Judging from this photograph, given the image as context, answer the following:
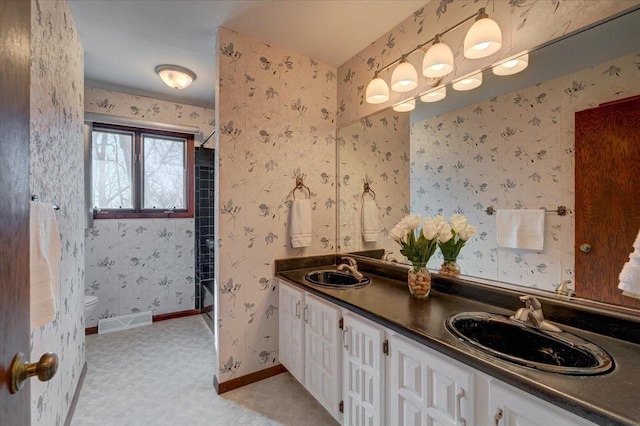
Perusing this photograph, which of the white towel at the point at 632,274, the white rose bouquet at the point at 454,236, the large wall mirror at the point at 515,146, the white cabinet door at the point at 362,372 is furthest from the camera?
the white rose bouquet at the point at 454,236

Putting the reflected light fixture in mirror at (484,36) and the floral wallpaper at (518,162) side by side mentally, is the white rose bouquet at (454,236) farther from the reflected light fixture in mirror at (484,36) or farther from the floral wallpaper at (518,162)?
the reflected light fixture in mirror at (484,36)

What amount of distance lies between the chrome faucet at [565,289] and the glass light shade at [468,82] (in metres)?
1.05

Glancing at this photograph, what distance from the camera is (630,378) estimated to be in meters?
0.81

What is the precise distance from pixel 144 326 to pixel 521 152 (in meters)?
3.66

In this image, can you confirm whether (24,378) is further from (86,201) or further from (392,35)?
(86,201)

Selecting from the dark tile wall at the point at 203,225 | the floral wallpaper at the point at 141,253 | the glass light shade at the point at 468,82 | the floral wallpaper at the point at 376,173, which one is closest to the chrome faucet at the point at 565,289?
the floral wallpaper at the point at 376,173

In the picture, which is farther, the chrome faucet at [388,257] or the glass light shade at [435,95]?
the chrome faucet at [388,257]

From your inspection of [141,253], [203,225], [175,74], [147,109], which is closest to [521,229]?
[175,74]

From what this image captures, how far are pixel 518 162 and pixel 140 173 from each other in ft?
11.6

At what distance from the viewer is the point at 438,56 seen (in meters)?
1.54

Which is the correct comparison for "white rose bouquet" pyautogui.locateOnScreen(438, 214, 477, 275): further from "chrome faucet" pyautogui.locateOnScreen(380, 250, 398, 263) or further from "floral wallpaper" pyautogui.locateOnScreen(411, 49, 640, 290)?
"chrome faucet" pyautogui.locateOnScreen(380, 250, 398, 263)

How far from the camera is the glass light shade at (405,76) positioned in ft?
5.79

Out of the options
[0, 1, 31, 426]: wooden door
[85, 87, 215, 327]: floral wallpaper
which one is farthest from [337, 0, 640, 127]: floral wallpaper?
[85, 87, 215, 327]: floral wallpaper

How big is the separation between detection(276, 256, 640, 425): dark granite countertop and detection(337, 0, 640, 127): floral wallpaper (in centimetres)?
120
